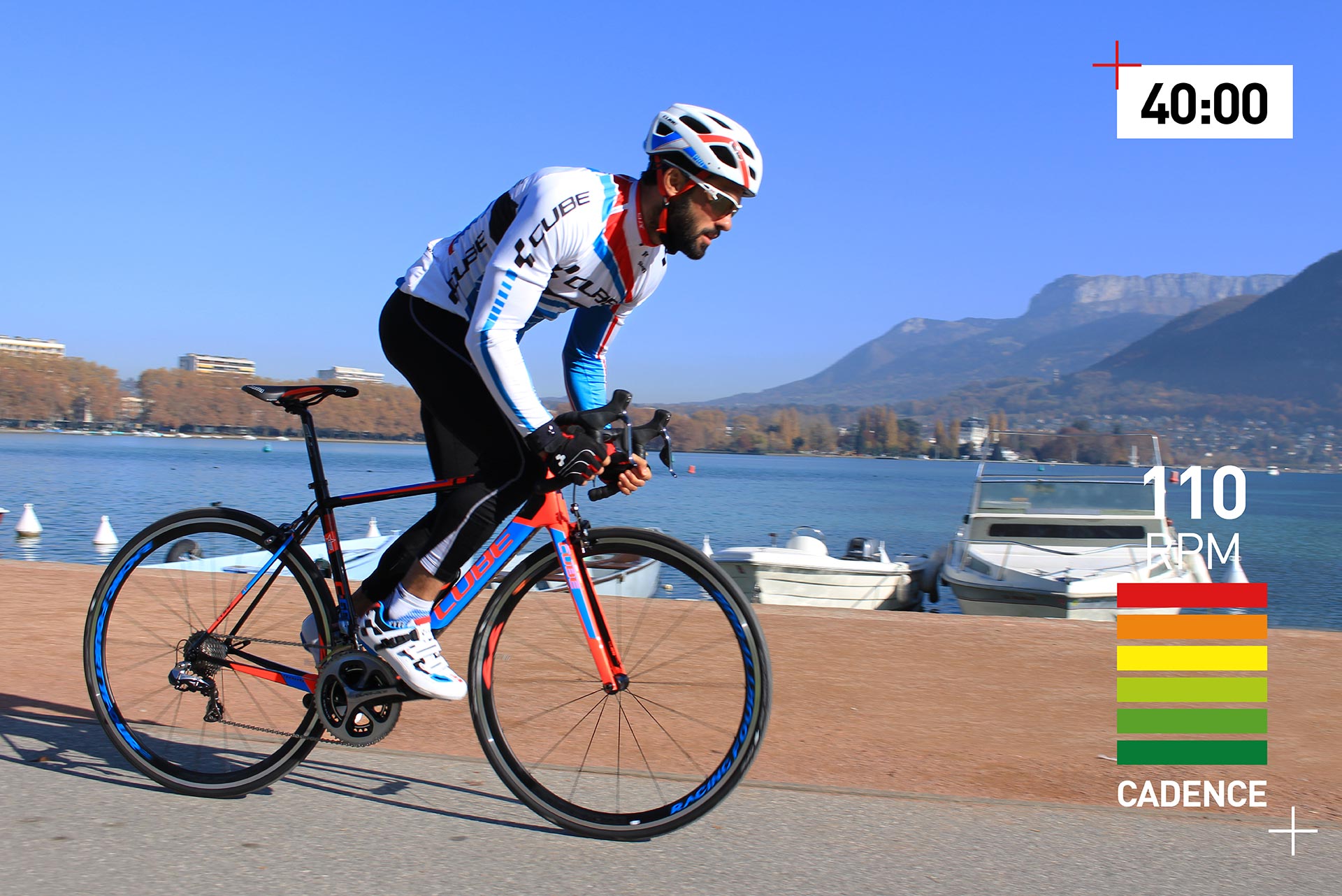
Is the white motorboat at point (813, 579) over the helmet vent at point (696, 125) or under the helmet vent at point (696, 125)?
under

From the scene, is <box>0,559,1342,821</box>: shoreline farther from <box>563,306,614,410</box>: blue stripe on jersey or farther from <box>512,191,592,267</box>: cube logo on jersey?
<box>512,191,592,267</box>: cube logo on jersey

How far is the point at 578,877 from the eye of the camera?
2.43m

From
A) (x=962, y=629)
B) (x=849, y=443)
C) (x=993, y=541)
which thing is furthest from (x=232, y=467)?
(x=962, y=629)

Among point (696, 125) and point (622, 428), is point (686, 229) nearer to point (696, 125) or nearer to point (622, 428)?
point (696, 125)

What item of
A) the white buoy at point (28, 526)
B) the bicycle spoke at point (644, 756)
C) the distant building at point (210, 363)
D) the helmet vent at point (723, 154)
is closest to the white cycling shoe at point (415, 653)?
the bicycle spoke at point (644, 756)

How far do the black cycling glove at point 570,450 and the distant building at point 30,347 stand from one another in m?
173

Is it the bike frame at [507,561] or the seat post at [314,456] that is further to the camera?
the seat post at [314,456]

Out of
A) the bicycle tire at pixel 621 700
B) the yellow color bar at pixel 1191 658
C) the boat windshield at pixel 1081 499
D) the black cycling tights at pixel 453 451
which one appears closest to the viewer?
the bicycle tire at pixel 621 700

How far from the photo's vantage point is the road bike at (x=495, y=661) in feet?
9.15

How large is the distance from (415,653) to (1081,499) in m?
13.5

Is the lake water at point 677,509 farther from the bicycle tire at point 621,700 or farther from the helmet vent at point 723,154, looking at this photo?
the helmet vent at point 723,154

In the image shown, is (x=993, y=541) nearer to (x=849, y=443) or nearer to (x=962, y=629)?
(x=962, y=629)

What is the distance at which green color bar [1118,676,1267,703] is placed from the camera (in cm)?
468

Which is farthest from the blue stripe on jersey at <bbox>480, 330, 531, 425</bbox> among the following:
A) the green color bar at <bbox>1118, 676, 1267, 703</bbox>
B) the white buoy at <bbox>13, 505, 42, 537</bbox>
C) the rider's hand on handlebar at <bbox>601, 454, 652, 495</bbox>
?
the white buoy at <bbox>13, 505, 42, 537</bbox>
